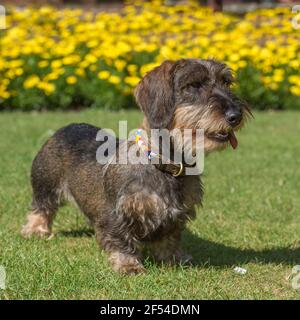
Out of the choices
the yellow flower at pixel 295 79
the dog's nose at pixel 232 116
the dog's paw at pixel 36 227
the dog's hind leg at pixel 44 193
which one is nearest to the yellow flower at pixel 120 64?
the yellow flower at pixel 295 79

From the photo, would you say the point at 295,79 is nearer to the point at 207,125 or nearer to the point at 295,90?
the point at 295,90

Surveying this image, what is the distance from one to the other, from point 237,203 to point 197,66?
2824mm

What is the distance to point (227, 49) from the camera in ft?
45.1

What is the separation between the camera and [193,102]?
4.79 m

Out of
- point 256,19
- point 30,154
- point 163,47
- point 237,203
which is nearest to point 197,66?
point 237,203

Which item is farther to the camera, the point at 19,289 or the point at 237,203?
the point at 237,203

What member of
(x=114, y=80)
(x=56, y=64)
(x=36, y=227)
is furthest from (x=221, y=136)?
(x=56, y=64)

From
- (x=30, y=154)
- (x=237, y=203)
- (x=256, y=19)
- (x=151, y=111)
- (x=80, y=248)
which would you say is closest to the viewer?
(x=151, y=111)

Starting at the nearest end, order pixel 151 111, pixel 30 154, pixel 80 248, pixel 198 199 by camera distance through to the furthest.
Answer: pixel 151 111, pixel 198 199, pixel 80 248, pixel 30 154

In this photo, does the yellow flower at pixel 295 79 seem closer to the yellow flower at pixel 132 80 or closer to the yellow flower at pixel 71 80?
the yellow flower at pixel 132 80

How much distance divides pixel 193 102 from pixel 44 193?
2.01 meters

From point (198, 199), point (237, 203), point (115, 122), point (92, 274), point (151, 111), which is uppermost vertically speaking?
point (151, 111)
